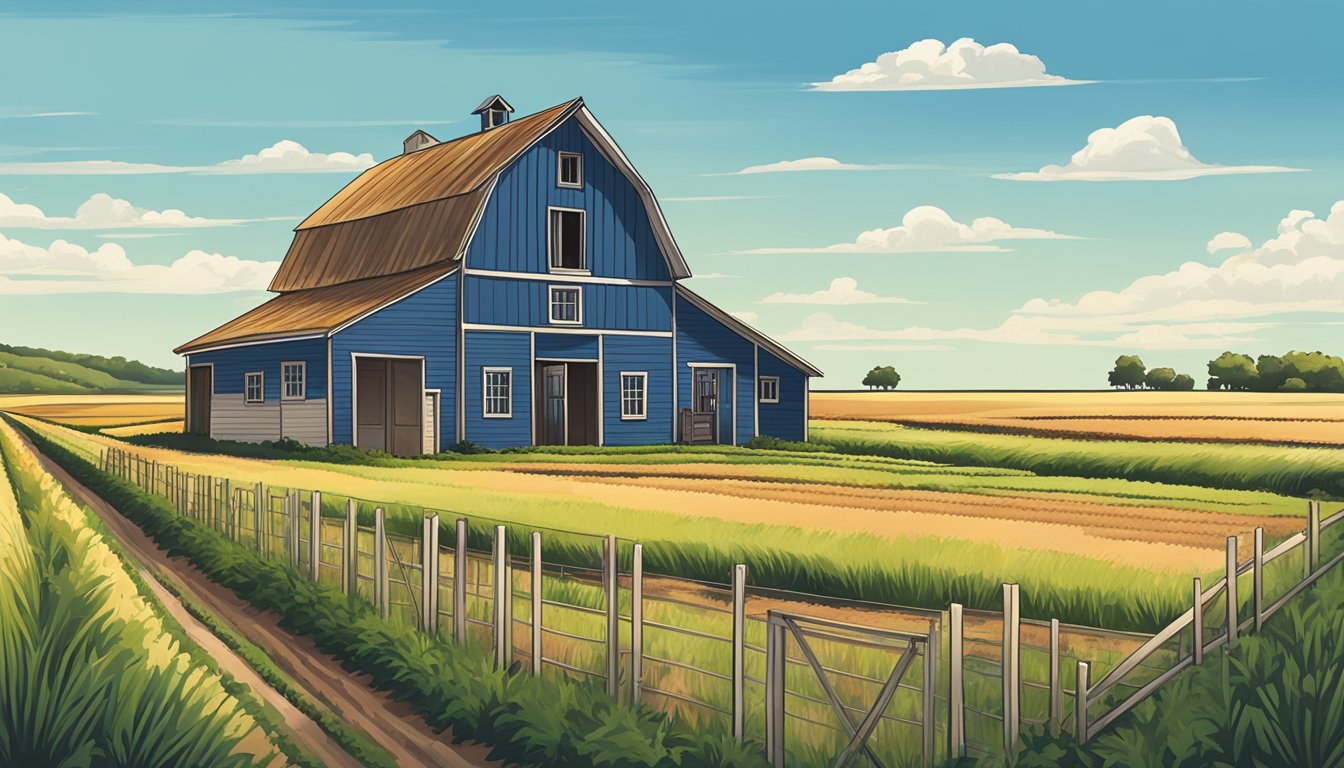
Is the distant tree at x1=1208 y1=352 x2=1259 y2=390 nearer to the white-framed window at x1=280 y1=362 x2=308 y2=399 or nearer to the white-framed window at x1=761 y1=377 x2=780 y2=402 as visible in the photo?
the white-framed window at x1=761 y1=377 x2=780 y2=402

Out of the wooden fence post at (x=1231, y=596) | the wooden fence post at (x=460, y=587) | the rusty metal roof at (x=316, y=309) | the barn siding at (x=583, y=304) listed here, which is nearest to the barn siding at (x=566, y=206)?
the barn siding at (x=583, y=304)

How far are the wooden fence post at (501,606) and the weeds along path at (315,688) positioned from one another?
A: 870mm

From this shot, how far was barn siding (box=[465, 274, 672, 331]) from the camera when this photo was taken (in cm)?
4469

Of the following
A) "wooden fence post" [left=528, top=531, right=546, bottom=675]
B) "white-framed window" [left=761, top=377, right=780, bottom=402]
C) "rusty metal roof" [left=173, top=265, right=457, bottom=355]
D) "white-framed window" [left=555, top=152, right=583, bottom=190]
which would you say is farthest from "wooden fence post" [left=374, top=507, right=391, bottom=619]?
"white-framed window" [left=761, top=377, right=780, bottom=402]

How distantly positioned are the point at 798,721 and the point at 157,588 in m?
10.5

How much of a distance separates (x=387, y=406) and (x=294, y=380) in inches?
115

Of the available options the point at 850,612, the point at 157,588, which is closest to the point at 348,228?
the point at 157,588

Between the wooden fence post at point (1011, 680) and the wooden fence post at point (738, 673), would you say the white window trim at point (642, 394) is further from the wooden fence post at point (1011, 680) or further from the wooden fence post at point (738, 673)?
the wooden fence post at point (1011, 680)

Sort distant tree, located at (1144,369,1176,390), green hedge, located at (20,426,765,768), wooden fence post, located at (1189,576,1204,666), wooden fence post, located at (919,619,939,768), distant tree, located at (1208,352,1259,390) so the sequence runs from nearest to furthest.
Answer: wooden fence post, located at (919,619,939,768)
green hedge, located at (20,426,765,768)
wooden fence post, located at (1189,576,1204,666)
distant tree, located at (1208,352,1259,390)
distant tree, located at (1144,369,1176,390)

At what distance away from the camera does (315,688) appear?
12648 mm

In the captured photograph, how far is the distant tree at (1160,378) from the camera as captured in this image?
13275 centimetres

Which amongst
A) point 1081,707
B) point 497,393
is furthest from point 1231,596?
point 497,393

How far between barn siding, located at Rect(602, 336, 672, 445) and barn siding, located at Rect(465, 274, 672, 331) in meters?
0.55

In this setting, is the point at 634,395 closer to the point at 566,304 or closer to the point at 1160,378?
the point at 566,304
